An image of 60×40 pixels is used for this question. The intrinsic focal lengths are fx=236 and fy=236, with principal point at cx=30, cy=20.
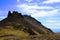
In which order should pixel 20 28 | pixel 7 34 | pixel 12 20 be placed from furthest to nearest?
pixel 12 20, pixel 20 28, pixel 7 34

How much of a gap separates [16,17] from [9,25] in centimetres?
1666

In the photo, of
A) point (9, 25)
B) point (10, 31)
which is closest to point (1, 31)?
point (10, 31)

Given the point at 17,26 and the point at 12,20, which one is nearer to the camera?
the point at 17,26

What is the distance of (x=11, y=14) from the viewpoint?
11881 centimetres

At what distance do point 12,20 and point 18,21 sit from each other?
9.82 ft

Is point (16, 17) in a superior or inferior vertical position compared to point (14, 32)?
superior

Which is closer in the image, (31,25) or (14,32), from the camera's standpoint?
(14,32)

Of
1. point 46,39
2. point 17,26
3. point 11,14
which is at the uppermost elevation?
point 11,14

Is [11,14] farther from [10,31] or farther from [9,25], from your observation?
[10,31]

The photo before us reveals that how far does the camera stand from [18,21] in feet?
380

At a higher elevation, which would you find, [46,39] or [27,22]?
[27,22]

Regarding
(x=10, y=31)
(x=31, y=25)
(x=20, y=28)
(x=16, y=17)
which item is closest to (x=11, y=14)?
(x=16, y=17)

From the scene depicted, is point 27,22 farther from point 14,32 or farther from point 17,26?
point 14,32

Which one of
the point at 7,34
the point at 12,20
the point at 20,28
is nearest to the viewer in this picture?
the point at 7,34
